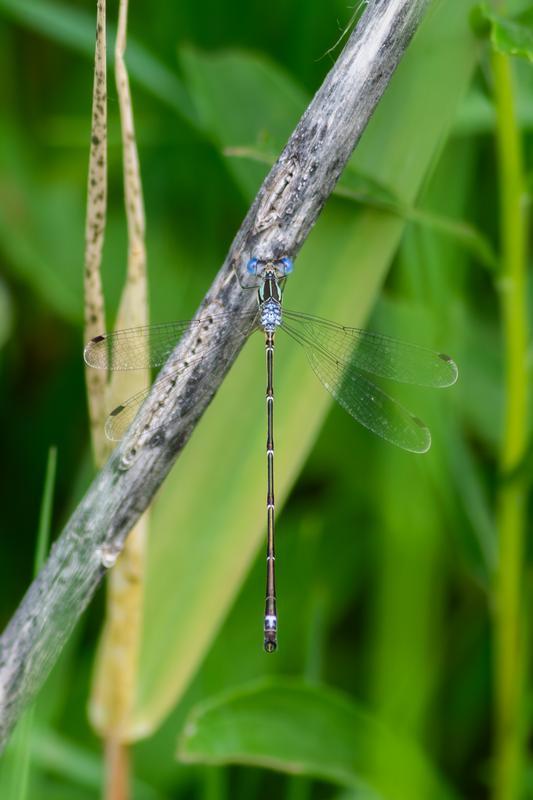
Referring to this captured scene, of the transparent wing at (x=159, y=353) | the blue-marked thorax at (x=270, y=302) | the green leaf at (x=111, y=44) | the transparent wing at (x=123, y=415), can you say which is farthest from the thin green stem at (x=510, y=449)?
the green leaf at (x=111, y=44)

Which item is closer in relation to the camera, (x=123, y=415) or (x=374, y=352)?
(x=123, y=415)

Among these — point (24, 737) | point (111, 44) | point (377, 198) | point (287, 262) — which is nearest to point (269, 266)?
point (287, 262)

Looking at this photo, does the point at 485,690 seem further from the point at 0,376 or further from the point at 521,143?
the point at 0,376

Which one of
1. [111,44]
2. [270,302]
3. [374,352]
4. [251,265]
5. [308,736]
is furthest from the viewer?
[111,44]

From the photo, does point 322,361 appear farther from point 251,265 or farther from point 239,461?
point 251,265

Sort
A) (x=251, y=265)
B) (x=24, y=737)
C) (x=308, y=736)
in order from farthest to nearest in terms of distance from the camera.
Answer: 1. (x=308, y=736)
2. (x=24, y=737)
3. (x=251, y=265)

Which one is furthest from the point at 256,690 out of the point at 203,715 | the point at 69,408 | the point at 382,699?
the point at 69,408

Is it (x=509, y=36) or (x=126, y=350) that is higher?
(x=509, y=36)
